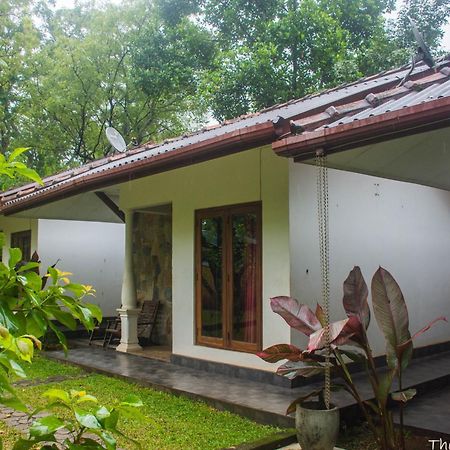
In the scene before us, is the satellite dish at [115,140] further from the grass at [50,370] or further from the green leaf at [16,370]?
the green leaf at [16,370]

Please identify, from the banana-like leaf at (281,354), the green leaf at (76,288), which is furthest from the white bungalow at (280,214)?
the green leaf at (76,288)

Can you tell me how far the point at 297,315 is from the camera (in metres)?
4.35

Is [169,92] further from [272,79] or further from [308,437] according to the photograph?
[308,437]

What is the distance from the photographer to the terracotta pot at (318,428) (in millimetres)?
4164

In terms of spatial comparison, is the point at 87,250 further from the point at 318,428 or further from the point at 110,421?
the point at 110,421

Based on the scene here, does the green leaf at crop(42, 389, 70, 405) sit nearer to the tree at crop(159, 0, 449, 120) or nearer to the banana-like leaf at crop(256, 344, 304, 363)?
the banana-like leaf at crop(256, 344, 304, 363)

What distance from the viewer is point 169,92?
63.5 feet

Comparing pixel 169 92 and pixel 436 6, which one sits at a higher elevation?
pixel 436 6

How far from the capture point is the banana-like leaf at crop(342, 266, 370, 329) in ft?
14.1

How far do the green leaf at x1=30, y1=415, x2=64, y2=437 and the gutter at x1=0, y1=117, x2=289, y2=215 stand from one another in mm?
2628

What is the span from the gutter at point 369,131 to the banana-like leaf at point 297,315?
1323 millimetres

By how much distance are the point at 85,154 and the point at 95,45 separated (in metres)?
4.65

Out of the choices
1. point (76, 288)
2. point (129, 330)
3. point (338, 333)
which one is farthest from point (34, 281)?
point (129, 330)

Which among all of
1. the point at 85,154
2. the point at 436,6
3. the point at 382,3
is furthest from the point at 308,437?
the point at 85,154
